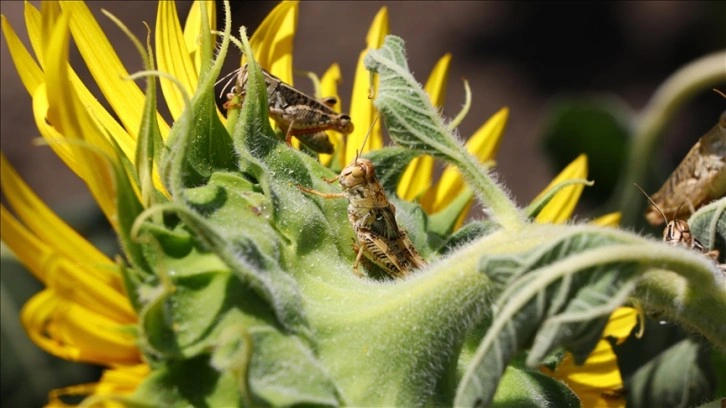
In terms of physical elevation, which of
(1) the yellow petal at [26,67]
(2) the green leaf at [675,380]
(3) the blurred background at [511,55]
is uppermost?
(1) the yellow petal at [26,67]

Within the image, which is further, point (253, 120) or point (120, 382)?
point (253, 120)

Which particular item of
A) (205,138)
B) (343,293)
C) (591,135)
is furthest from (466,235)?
(591,135)

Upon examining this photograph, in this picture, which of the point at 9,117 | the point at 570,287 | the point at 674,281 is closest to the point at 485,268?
the point at 570,287

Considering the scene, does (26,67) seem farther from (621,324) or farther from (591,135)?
(591,135)

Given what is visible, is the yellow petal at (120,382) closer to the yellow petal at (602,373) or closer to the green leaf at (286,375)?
the green leaf at (286,375)

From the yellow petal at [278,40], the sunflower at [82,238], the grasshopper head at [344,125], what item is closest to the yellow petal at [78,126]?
the sunflower at [82,238]

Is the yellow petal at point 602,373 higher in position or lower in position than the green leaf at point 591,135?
higher

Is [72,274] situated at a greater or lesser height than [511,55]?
greater

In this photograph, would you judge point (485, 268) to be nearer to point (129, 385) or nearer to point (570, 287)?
point (570, 287)
